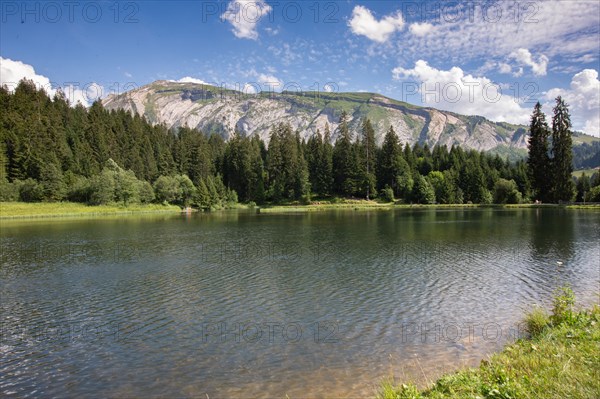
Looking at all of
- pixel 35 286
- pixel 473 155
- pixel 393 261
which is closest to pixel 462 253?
pixel 393 261

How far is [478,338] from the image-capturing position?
639 inches

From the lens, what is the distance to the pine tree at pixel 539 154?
349 ft

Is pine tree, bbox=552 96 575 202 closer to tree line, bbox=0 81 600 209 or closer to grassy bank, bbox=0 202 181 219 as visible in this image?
tree line, bbox=0 81 600 209

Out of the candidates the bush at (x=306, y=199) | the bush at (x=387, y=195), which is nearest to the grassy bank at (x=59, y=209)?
the bush at (x=306, y=199)

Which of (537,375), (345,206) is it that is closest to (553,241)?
(537,375)

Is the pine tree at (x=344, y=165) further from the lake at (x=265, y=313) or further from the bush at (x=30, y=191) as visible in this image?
the bush at (x=30, y=191)

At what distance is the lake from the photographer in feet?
44.1

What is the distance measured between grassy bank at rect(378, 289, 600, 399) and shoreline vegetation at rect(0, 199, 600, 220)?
100 meters

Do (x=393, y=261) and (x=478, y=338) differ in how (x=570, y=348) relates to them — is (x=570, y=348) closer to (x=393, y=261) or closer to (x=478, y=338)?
(x=478, y=338)

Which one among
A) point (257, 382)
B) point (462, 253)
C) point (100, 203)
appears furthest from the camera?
point (100, 203)

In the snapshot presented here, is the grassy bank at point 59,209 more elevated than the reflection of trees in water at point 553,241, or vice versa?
the grassy bank at point 59,209

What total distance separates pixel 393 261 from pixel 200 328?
67.3 ft

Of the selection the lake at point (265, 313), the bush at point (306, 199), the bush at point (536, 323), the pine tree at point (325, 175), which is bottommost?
the lake at point (265, 313)

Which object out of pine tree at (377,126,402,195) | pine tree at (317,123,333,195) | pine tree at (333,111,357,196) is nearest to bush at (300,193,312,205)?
pine tree at (317,123,333,195)
